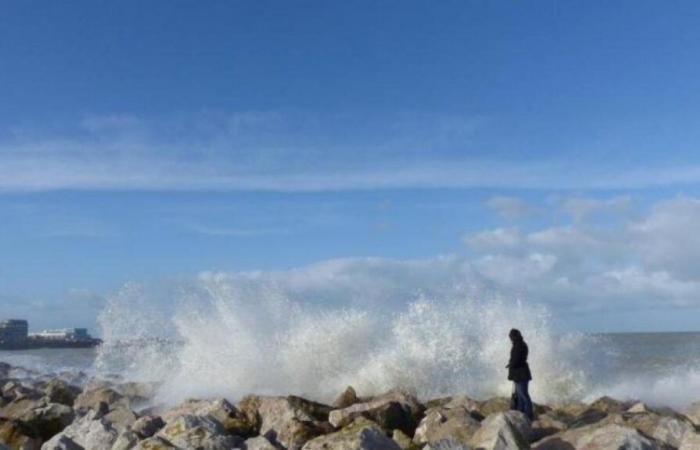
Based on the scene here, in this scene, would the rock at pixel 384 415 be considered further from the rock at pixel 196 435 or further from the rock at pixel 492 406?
the rock at pixel 196 435

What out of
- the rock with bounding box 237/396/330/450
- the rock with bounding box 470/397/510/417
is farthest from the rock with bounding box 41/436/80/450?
the rock with bounding box 470/397/510/417

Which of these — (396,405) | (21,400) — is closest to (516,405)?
(396,405)

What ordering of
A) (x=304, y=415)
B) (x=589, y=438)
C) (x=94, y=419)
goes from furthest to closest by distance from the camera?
1. (x=304, y=415)
2. (x=94, y=419)
3. (x=589, y=438)

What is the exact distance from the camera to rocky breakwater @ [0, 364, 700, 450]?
27.8ft

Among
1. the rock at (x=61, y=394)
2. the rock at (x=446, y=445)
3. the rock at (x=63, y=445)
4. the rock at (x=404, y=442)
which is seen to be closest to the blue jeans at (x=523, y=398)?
the rock at (x=404, y=442)

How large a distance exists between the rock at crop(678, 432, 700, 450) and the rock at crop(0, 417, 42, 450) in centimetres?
812

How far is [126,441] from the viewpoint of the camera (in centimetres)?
957

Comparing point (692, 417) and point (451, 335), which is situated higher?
point (451, 335)

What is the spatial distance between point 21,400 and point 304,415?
672 centimetres

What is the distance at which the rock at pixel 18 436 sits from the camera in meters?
11.4

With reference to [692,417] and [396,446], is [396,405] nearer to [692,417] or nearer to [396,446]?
[396,446]

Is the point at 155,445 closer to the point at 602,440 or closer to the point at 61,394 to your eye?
the point at 602,440

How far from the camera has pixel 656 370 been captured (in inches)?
1061

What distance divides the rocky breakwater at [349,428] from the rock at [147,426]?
13mm
